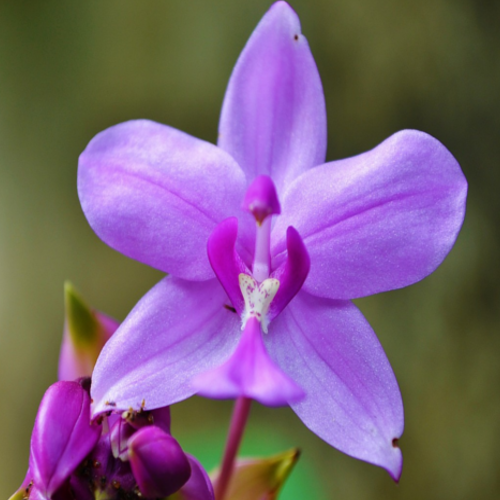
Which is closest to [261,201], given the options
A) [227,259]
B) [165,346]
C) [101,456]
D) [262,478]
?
[227,259]

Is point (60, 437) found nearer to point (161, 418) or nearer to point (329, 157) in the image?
point (161, 418)

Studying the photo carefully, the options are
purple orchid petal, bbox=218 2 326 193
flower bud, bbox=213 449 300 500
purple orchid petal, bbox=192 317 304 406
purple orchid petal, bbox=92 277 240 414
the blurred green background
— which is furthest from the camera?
the blurred green background

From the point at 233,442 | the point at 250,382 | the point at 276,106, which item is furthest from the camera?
the point at 233,442

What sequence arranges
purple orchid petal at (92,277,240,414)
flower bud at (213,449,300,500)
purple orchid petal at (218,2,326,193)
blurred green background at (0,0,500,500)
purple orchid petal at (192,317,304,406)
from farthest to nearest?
blurred green background at (0,0,500,500) < flower bud at (213,449,300,500) < purple orchid petal at (218,2,326,193) < purple orchid petal at (92,277,240,414) < purple orchid petal at (192,317,304,406)

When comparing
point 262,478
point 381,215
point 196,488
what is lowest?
point 262,478

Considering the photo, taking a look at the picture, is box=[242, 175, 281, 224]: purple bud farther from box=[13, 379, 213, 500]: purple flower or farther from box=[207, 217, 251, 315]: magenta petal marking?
box=[13, 379, 213, 500]: purple flower

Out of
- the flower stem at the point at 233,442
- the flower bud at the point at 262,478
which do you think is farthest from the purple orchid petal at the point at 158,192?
the flower bud at the point at 262,478

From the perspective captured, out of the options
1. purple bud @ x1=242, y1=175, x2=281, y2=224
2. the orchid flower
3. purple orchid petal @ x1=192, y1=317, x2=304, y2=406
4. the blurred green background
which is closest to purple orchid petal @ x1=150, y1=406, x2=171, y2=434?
the orchid flower
